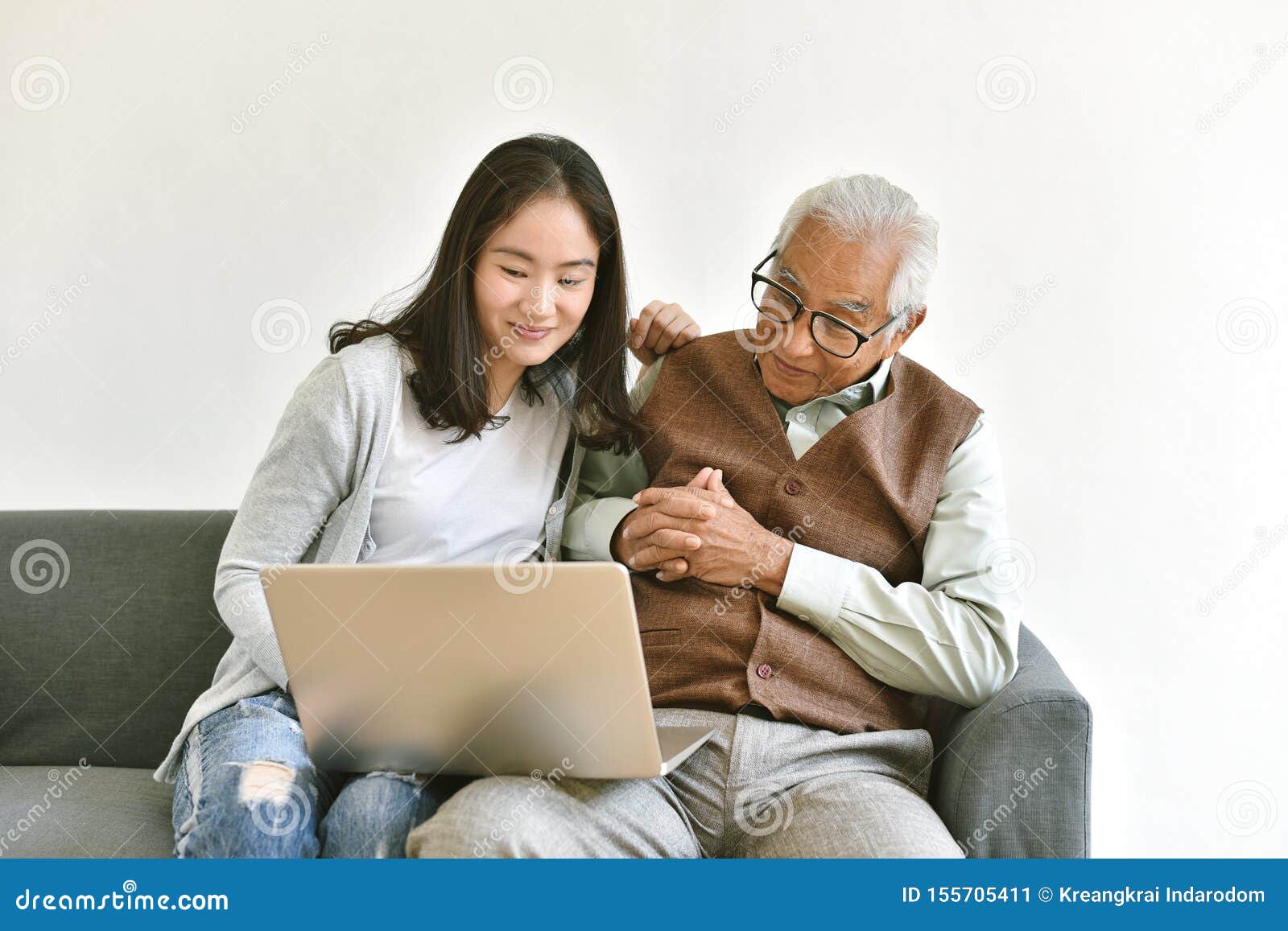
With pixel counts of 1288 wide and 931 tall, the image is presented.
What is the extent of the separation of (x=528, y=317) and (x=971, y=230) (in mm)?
1119

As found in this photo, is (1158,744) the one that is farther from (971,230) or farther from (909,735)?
(971,230)

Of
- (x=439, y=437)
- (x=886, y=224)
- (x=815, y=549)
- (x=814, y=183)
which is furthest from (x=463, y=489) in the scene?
(x=814, y=183)

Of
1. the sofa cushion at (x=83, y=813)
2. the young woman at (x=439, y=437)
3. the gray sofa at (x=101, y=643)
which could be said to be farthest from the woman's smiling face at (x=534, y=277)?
the sofa cushion at (x=83, y=813)

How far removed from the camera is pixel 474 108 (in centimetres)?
247

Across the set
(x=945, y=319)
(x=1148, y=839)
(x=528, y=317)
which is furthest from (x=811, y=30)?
(x=1148, y=839)

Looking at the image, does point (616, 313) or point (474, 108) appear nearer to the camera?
point (616, 313)

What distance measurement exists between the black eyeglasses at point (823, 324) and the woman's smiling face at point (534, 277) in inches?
11.9

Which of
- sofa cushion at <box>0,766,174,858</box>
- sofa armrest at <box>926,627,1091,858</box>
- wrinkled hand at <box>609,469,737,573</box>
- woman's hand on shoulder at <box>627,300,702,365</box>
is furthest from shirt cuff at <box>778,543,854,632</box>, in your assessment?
sofa cushion at <box>0,766,174,858</box>

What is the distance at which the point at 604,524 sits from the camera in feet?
6.23

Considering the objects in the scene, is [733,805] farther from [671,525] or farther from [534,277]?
[534,277]

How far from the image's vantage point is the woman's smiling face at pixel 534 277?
175 cm

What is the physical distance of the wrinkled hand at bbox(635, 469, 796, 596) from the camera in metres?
1.75

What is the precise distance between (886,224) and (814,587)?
23.5 inches

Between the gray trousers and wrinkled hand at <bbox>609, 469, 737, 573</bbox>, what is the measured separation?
233 millimetres
